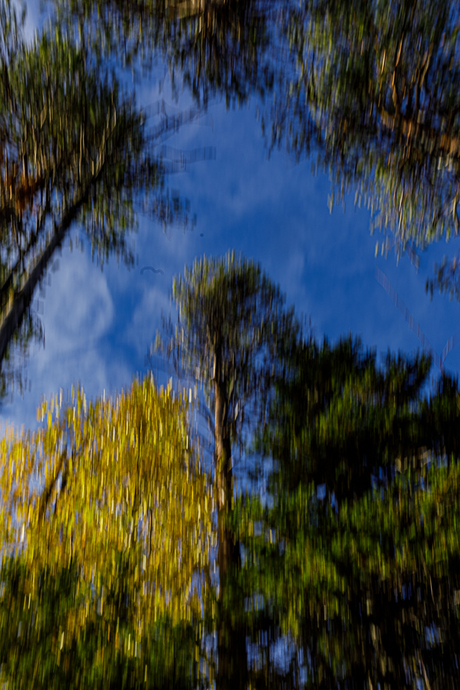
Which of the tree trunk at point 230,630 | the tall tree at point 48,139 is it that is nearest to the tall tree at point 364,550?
the tree trunk at point 230,630

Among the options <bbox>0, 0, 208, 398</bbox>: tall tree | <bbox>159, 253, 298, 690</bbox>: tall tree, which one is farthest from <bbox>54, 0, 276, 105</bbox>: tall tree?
<bbox>159, 253, 298, 690</bbox>: tall tree

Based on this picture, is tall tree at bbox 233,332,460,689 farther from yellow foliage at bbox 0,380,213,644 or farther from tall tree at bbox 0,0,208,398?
tall tree at bbox 0,0,208,398

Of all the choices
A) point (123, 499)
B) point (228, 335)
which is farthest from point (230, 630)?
point (228, 335)

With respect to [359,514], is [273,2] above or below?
above

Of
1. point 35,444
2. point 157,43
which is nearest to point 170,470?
point 35,444

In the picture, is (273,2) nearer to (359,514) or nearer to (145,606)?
(359,514)

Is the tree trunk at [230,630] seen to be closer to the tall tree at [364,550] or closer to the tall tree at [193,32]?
the tall tree at [364,550]

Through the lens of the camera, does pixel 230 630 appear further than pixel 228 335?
No

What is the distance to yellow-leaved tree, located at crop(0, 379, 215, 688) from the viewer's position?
4.25 meters

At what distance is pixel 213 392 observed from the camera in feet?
29.7

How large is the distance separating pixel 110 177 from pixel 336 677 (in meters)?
6.79

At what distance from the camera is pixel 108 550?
632 cm

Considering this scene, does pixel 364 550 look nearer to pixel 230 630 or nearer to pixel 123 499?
pixel 230 630

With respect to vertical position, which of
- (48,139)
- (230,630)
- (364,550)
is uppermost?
(48,139)
